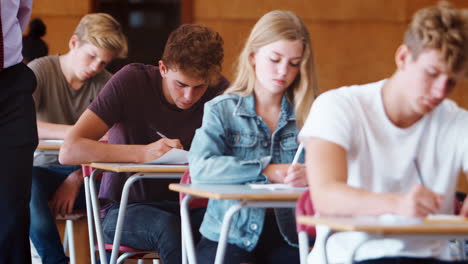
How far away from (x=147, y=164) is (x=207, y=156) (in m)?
0.62

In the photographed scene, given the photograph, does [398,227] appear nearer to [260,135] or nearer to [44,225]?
[260,135]

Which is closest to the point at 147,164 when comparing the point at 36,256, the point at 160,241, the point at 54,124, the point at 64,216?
the point at 160,241

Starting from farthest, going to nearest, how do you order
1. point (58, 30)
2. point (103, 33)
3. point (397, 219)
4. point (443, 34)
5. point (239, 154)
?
point (58, 30) → point (103, 33) → point (239, 154) → point (443, 34) → point (397, 219)

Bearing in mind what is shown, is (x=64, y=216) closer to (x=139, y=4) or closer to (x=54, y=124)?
(x=54, y=124)

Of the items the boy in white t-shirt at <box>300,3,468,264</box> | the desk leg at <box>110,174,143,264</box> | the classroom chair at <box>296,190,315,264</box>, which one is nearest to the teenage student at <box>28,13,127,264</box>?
the desk leg at <box>110,174,143,264</box>

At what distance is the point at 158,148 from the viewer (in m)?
3.17

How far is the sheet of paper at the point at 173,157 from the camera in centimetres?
307

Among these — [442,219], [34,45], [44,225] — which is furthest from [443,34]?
[34,45]

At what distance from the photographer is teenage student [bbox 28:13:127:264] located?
12.7ft

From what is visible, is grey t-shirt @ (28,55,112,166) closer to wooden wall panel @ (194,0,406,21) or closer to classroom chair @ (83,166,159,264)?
classroom chair @ (83,166,159,264)

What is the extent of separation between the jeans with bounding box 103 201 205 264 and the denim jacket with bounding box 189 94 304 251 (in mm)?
402

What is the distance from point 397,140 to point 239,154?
78 centimetres

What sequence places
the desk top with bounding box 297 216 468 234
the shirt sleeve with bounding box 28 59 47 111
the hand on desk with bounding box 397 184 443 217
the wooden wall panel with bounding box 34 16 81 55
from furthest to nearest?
the wooden wall panel with bounding box 34 16 81 55
the shirt sleeve with bounding box 28 59 47 111
the hand on desk with bounding box 397 184 443 217
the desk top with bounding box 297 216 468 234

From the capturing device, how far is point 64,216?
12.6ft
